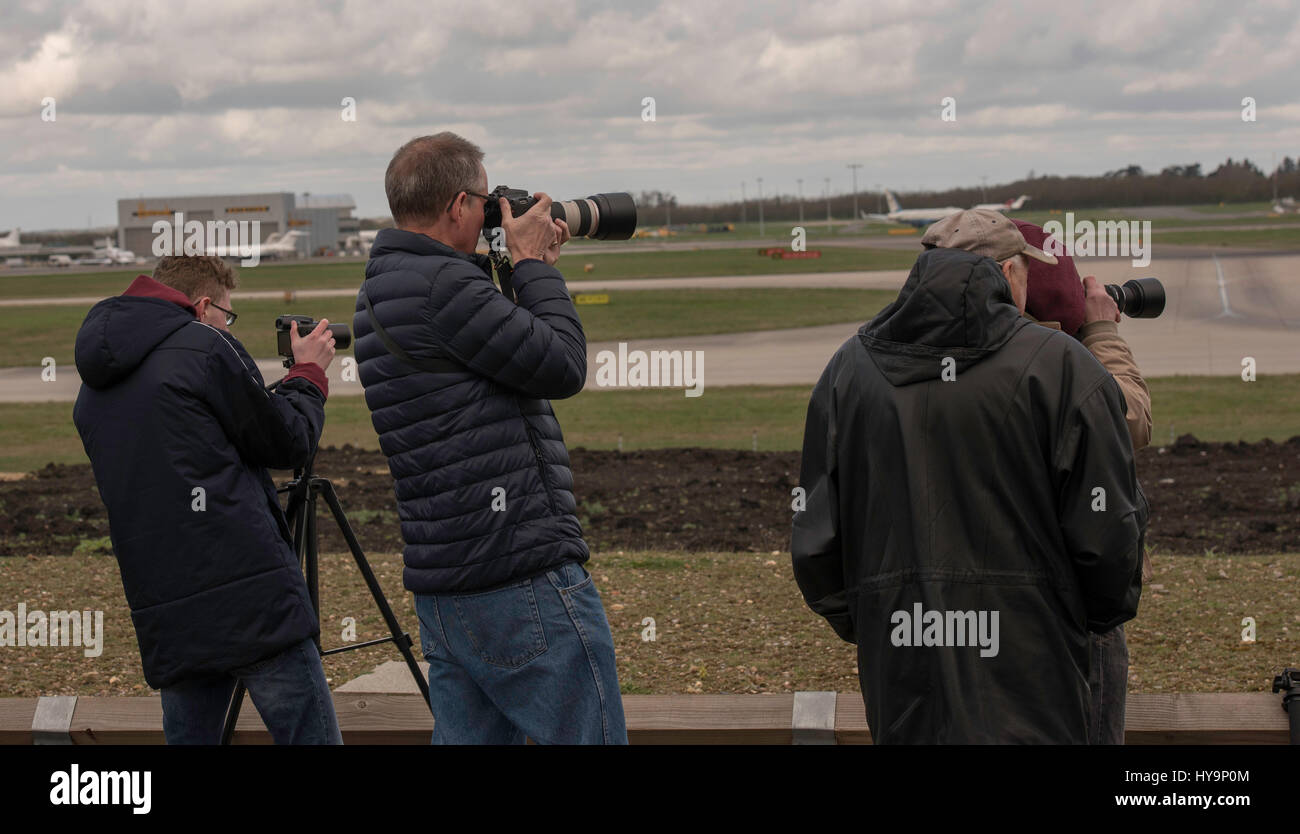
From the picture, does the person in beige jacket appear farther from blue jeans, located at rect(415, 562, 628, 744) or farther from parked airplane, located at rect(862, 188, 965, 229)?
parked airplane, located at rect(862, 188, 965, 229)

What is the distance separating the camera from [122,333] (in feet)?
11.1

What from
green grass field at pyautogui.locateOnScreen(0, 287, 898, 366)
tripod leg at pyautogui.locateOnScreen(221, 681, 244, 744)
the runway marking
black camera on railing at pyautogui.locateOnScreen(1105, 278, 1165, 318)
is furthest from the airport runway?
tripod leg at pyautogui.locateOnScreen(221, 681, 244, 744)

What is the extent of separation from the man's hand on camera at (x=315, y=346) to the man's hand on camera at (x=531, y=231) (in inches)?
30.0

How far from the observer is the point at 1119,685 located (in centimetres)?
333

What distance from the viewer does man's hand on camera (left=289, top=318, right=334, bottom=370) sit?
12.6 ft

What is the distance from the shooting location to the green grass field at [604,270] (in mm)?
59406

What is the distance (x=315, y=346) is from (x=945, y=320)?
195cm

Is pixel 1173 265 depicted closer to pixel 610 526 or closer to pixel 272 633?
pixel 610 526

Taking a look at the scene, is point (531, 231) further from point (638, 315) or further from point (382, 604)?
point (638, 315)

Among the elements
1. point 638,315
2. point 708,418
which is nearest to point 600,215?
point 708,418

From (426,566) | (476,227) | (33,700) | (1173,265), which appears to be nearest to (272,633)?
(426,566)

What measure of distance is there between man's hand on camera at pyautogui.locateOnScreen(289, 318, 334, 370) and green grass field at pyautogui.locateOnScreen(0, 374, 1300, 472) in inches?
456

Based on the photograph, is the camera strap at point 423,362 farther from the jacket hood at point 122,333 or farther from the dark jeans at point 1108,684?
the dark jeans at point 1108,684

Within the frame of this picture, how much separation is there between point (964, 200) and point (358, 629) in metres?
163
